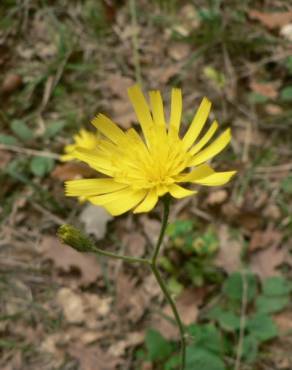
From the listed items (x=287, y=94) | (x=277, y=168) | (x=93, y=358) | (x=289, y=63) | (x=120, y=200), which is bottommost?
(x=93, y=358)

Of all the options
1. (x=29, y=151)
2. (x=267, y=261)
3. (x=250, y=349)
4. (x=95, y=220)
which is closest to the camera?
(x=250, y=349)

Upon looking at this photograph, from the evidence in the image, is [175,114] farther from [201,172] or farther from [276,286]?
[276,286]

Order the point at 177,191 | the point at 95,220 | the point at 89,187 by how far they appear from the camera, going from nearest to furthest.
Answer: the point at 177,191 → the point at 89,187 → the point at 95,220

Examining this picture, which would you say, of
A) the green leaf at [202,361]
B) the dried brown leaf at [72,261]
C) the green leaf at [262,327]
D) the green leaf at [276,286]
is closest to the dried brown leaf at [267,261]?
the green leaf at [276,286]

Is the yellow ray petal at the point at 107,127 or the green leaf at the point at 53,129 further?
the green leaf at the point at 53,129

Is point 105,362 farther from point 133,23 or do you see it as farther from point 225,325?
point 133,23

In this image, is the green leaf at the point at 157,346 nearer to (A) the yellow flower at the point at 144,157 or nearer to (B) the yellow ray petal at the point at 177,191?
(A) the yellow flower at the point at 144,157

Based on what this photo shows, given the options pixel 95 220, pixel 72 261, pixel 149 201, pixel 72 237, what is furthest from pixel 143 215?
pixel 72 237

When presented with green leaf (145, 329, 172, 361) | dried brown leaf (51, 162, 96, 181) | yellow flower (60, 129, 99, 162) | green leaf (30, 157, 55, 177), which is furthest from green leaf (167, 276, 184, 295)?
green leaf (30, 157, 55, 177)

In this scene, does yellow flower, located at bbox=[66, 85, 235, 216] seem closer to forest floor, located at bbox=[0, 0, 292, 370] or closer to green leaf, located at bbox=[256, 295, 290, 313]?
forest floor, located at bbox=[0, 0, 292, 370]
